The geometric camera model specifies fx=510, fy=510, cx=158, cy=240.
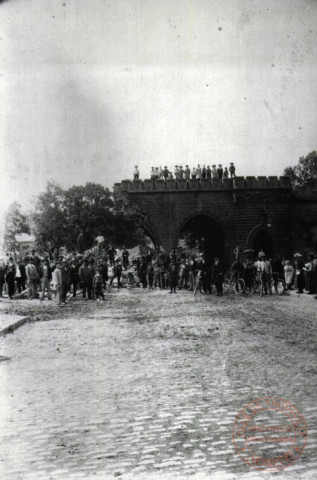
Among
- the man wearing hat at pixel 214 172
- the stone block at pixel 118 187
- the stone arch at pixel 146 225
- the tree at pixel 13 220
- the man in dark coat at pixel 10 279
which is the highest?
the man wearing hat at pixel 214 172

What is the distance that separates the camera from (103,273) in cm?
1817

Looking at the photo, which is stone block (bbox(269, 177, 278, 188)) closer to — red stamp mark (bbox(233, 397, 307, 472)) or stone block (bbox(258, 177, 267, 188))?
stone block (bbox(258, 177, 267, 188))

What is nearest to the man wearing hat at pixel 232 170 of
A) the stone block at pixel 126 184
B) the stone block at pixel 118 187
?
the stone block at pixel 126 184

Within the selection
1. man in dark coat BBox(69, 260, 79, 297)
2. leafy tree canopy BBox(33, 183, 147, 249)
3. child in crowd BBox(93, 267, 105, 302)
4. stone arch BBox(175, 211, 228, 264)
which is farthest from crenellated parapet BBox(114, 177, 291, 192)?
child in crowd BBox(93, 267, 105, 302)

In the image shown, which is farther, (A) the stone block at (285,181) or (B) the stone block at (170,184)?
(B) the stone block at (170,184)

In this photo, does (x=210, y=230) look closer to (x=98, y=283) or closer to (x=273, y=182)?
(x=273, y=182)

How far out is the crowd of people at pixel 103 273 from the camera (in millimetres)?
16297

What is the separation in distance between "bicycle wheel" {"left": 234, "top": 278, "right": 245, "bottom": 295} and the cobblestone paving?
789 centimetres

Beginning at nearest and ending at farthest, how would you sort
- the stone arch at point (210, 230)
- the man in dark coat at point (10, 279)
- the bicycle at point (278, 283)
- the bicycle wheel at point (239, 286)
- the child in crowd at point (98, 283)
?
the man in dark coat at point (10, 279) → the child in crowd at point (98, 283) → the bicycle at point (278, 283) → the bicycle wheel at point (239, 286) → the stone arch at point (210, 230)

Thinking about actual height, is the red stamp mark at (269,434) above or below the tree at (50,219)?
below

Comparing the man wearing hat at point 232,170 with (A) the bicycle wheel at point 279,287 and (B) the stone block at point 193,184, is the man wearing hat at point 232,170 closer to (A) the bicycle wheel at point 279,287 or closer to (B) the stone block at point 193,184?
(B) the stone block at point 193,184

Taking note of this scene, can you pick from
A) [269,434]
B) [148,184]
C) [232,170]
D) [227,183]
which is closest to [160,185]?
[148,184]

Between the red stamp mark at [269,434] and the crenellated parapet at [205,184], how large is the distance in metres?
30.3

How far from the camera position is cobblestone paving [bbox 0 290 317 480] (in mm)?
3922
